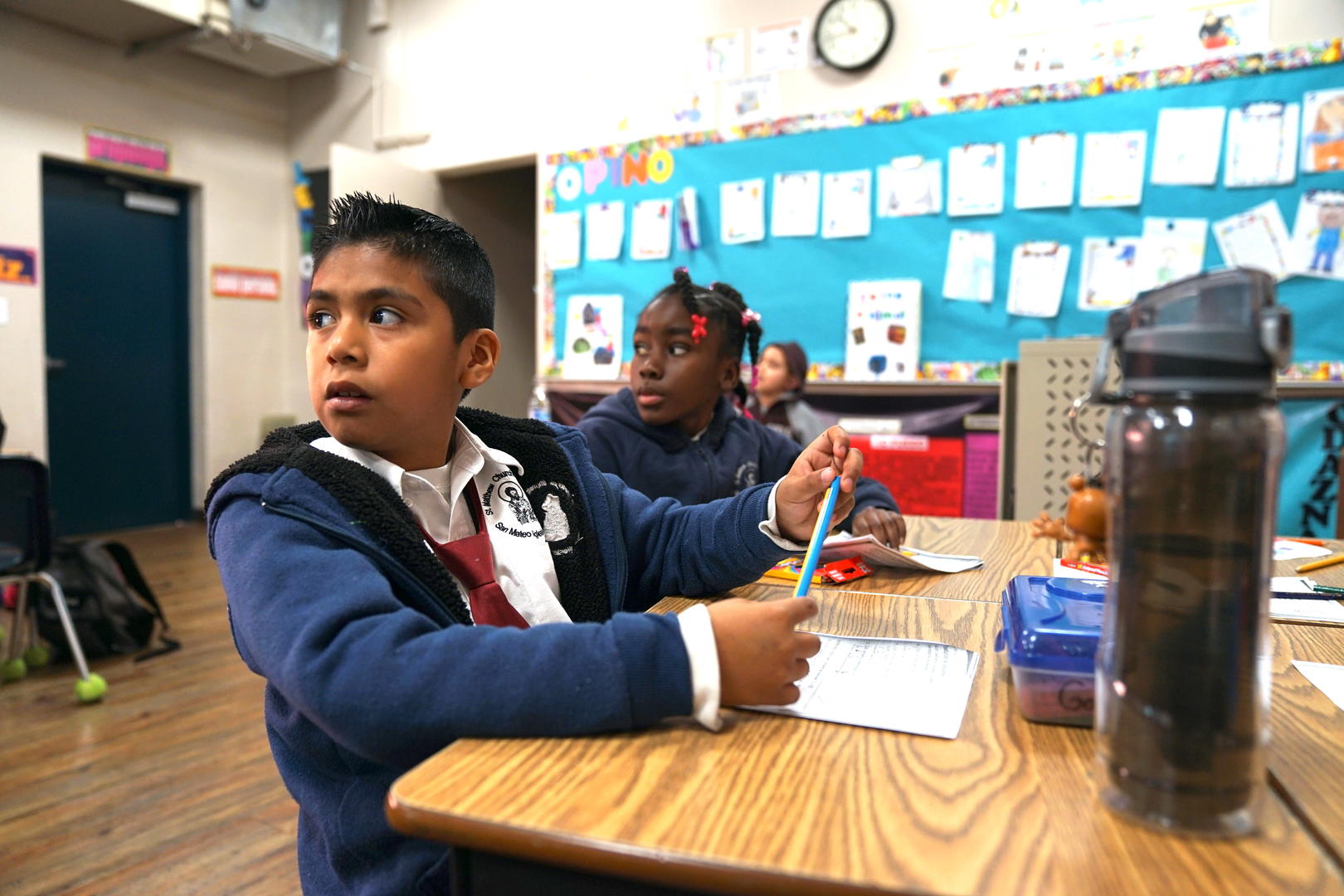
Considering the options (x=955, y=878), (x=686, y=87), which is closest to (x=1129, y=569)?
(x=955, y=878)

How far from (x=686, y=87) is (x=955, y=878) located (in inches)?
161

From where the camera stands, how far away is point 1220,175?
271 cm

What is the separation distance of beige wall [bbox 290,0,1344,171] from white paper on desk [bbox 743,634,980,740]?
308cm

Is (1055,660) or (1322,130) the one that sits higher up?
(1322,130)

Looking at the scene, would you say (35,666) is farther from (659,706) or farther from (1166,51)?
(1166,51)

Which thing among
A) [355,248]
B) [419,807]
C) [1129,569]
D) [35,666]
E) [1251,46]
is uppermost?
[1251,46]

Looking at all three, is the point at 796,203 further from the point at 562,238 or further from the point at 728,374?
the point at 728,374

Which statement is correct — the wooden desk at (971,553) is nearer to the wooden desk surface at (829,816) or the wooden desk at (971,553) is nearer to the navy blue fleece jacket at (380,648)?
the navy blue fleece jacket at (380,648)

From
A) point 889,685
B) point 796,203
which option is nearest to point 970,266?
point 796,203

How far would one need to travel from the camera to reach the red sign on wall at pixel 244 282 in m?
5.30

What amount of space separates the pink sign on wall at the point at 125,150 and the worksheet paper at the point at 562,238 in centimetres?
265

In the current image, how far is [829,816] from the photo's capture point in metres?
0.44

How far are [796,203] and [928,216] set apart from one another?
52 centimetres

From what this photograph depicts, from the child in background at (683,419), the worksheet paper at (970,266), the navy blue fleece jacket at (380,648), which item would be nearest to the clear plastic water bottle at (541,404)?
the worksheet paper at (970,266)
